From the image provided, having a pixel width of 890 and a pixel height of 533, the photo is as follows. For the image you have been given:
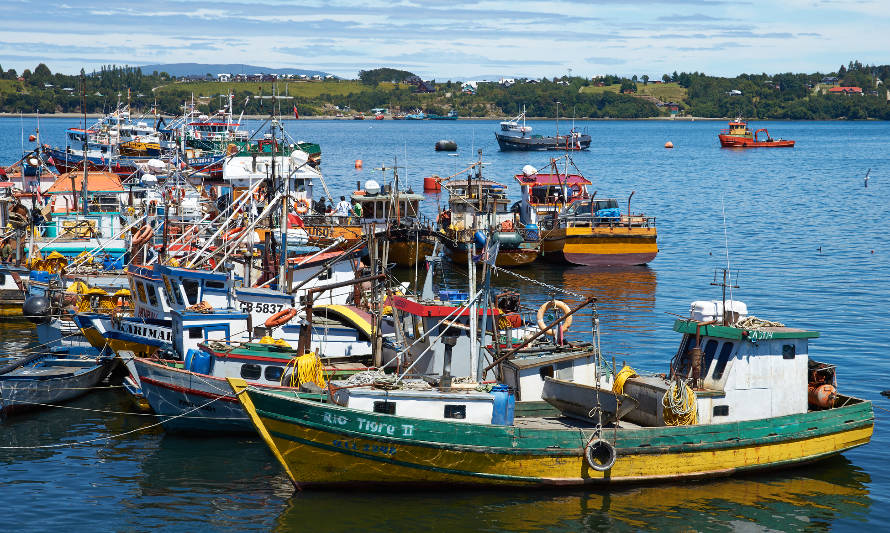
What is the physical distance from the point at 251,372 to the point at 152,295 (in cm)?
663

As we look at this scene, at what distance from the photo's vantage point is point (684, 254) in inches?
2512

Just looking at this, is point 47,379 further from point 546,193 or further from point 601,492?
point 546,193

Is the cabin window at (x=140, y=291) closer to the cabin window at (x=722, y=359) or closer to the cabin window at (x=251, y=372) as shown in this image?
the cabin window at (x=251, y=372)

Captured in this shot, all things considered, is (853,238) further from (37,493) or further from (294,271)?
(37,493)

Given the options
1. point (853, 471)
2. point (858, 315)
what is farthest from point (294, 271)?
point (858, 315)

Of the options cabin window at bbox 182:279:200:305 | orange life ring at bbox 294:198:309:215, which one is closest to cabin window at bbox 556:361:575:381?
cabin window at bbox 182:279:200:305

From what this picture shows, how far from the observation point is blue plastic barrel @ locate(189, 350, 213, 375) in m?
28.7

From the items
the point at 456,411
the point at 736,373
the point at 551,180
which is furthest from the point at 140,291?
the point at 551,180

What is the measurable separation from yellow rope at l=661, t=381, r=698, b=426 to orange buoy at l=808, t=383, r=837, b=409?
13.2 feet

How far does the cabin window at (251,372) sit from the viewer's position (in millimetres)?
28562

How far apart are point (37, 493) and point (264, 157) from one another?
117 ft

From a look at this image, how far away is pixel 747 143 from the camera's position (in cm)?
18825

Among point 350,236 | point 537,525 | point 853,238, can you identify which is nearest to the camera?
point 537,525

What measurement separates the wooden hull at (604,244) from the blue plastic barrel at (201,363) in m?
32.0
